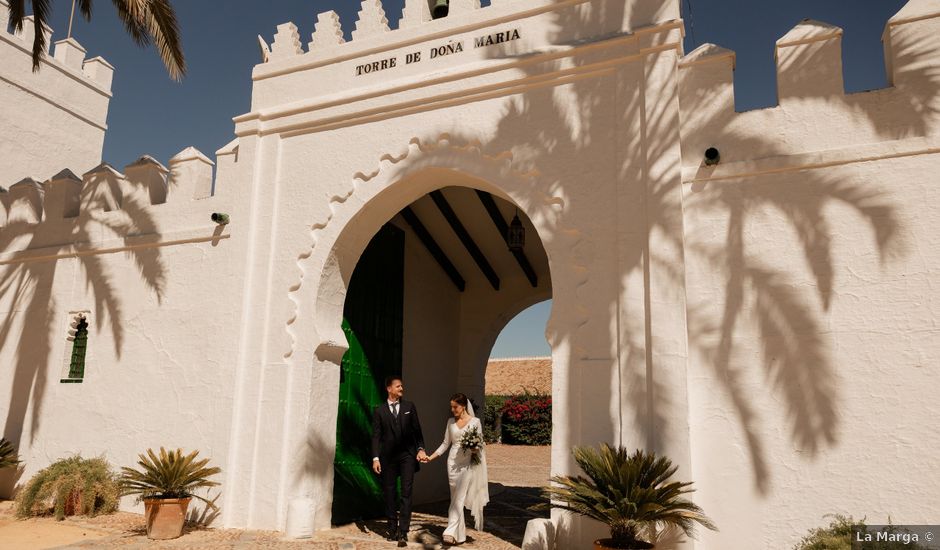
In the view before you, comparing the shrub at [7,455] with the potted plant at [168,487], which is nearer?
the potted plant at [168,487]

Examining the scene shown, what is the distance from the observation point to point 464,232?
34.3 ft

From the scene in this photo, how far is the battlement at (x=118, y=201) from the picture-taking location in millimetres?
8672

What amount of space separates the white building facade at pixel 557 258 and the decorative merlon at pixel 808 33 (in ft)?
0.12

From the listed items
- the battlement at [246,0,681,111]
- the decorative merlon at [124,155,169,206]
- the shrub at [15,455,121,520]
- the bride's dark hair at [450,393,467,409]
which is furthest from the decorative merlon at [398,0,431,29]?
the shrub at [15,455,121,520]

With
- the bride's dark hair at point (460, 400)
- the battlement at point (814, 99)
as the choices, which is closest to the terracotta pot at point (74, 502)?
the bride's dark hair at point (460, 400)

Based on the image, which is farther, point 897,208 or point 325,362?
point 325,362

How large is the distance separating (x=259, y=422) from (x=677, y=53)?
5771 mm

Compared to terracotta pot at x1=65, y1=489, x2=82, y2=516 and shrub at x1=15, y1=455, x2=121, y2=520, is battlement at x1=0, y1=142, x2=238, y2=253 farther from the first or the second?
terracotta pot at x1=65, y1=489, x2=82, y2=516

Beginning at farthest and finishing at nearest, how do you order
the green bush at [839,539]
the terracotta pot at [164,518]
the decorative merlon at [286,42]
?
the decorative merlon at [286,42] < the terracotta pot at [164,518] < the green bush at [839,539]

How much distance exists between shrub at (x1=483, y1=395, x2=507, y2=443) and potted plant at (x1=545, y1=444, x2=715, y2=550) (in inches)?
736

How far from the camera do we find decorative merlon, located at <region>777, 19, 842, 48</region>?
591cm

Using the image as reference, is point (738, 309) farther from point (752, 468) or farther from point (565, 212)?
point (565, 212)

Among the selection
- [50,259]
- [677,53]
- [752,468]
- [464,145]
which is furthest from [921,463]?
[50,259]

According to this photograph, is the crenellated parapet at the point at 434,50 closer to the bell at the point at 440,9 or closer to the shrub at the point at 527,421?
the bell at the point at 440,9
